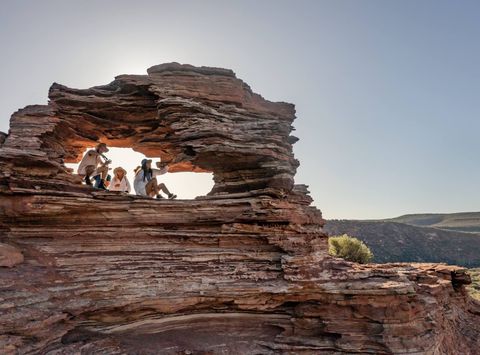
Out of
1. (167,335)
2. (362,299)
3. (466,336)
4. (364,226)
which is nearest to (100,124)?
(167,335)

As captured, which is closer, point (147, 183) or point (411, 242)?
point (147, 183)

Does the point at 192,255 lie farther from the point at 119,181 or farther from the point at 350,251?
the point at 350,251

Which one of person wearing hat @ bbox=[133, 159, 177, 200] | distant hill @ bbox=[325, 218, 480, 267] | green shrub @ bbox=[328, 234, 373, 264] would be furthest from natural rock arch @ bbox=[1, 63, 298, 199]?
distant hill @ bbox=[325, 218, 480, 267]

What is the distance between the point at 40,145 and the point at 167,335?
9474 millimetres

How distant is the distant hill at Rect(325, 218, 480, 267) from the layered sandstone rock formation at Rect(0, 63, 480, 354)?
54.0 metres

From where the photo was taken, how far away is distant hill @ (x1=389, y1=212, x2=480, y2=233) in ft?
384

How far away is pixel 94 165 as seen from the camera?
17.3m

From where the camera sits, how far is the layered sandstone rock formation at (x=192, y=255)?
12.4m

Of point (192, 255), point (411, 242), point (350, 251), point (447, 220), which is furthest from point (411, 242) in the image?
point (447, 220)

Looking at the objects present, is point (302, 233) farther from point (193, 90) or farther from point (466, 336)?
point (466, 336)

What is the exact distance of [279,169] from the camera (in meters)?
15.9

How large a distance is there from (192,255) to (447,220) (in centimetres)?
14390

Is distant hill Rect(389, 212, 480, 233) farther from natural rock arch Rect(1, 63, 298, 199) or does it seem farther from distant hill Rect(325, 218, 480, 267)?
natural rock arch Rect(1, 63, 298, 199)

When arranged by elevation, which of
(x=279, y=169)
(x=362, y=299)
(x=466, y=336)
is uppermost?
(x=279, y=169)
